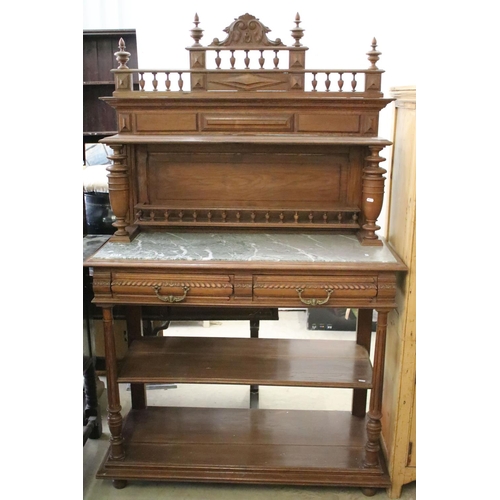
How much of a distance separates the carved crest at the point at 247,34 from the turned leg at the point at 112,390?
1.14 metres

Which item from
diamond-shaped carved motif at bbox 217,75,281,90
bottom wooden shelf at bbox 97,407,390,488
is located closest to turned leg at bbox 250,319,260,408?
bottom wooden shelf at bbox 97,407,390,488

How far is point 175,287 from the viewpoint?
6.03ft

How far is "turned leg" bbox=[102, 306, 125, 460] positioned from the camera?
1.92m

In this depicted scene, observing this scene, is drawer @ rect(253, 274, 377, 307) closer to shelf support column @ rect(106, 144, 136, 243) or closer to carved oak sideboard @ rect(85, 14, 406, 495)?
carved oak sideboard @ rect(85, 14, 406, 495)

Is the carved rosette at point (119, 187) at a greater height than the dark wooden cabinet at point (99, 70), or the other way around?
the dark wooden cabinet at point (99, 70)

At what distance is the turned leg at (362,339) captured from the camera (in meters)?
2.22

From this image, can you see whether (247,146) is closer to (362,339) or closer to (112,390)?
(362,339)

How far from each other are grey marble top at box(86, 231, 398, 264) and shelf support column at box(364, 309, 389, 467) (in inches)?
10.4

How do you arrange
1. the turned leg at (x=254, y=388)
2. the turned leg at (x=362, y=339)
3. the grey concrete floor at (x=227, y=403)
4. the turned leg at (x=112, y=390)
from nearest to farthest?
the turned leg at (x=112, y=390) < the grey concrete floor at (x=227, y=403) < the turned leg at (x=362, y=339) < the turned leg at (x=254, y=388)

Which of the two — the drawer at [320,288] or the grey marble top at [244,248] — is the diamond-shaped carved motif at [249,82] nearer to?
the grey marble top at [244,248]

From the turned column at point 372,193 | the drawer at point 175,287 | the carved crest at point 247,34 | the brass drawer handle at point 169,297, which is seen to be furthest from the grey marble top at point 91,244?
the turned column at point 372,193

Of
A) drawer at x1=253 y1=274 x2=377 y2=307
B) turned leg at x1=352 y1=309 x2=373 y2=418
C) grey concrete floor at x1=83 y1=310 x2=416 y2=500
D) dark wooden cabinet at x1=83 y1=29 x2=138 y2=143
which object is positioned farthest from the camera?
dark wooden cabinet at x1=83 y1=29 x2=138 y2=143

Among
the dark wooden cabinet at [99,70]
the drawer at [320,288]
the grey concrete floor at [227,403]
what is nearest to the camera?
the drawer at [320,288]

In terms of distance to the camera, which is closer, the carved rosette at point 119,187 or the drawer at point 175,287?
the drawer at point 175,287
